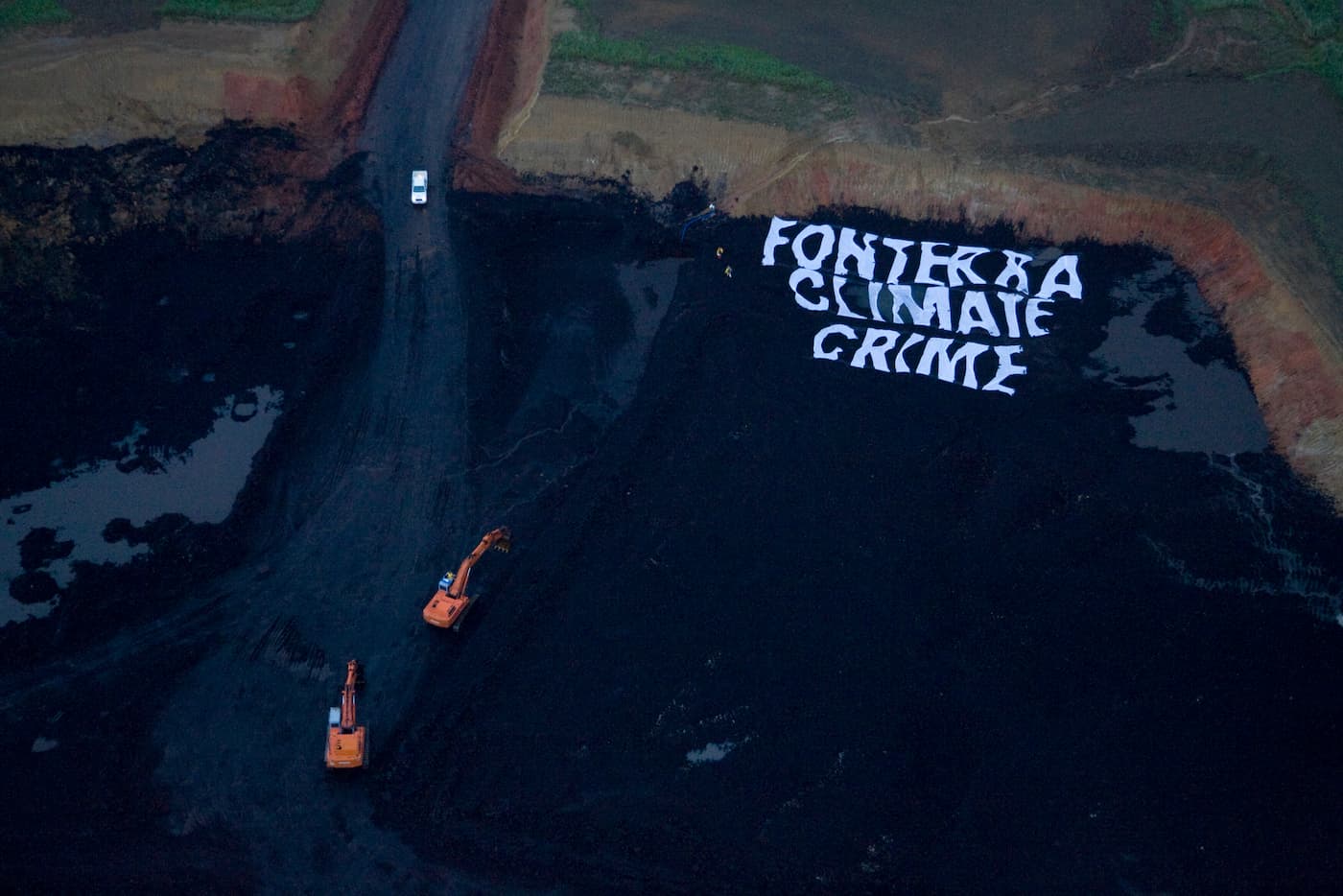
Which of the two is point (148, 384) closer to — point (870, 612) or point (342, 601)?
point (342, 601)

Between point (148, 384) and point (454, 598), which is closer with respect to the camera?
point (454, 598)

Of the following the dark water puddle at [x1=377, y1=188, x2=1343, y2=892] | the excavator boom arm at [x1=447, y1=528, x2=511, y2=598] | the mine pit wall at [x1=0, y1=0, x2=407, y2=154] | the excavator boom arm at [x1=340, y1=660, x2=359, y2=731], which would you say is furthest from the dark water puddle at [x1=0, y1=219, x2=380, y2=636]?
the excavator boom arm at [x1=447, y1=528, x2=511, y2=598]

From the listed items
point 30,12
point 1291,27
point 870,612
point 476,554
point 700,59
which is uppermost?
point 1291,27

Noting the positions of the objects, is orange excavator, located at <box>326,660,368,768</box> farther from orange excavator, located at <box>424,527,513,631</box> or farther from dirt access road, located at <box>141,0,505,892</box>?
orange excavator, located at <box>424,527,513,631</box>

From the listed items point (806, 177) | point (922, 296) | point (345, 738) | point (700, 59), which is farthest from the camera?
point (700, 59)

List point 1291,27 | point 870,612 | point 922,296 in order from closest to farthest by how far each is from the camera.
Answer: point 870,612 < point 922,296 < point 1291,27

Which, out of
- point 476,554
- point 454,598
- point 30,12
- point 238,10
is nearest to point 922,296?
point 476,554
